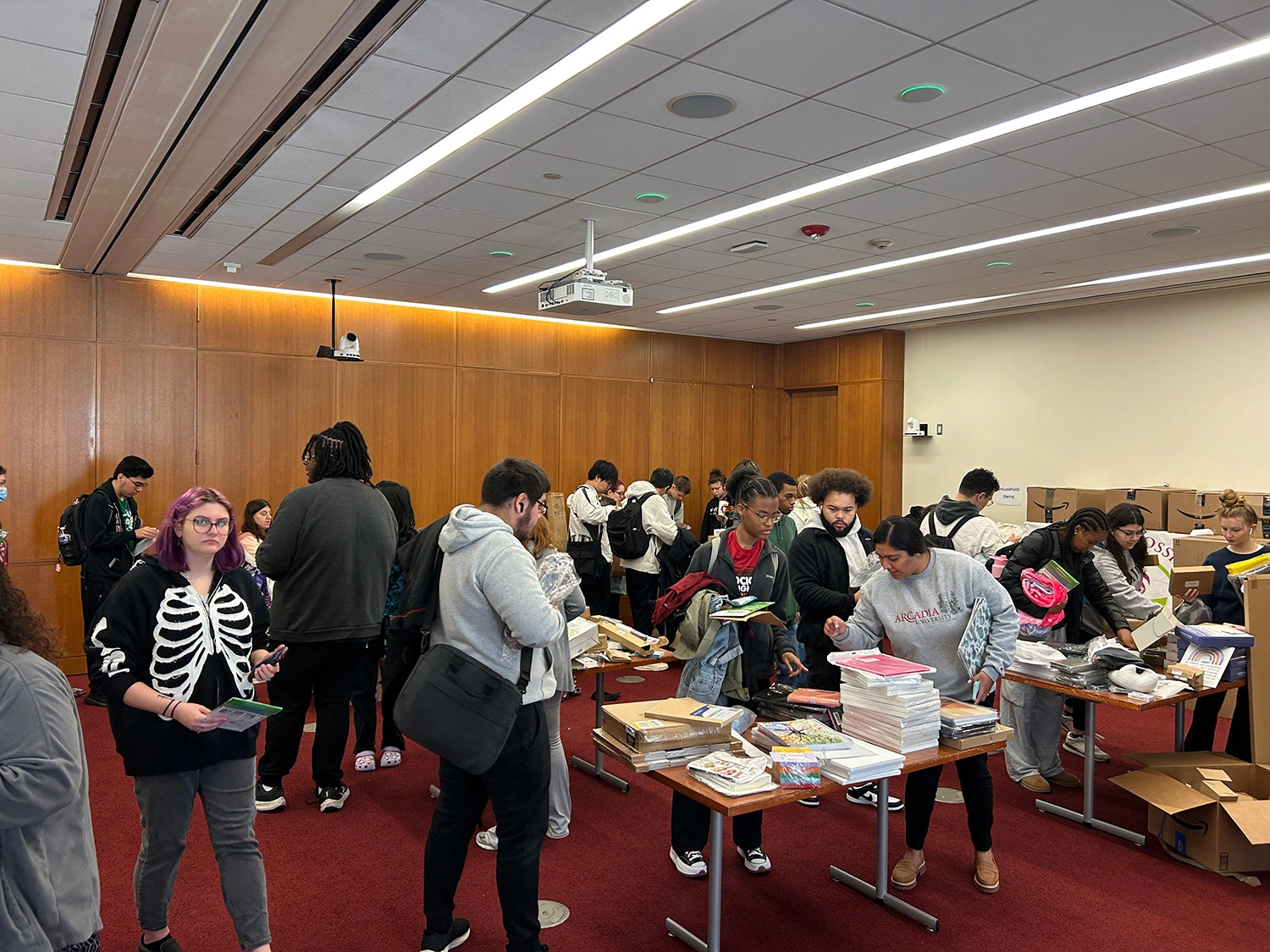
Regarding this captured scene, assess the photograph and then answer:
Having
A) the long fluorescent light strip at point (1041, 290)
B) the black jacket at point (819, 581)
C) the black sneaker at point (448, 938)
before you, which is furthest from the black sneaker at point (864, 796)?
the long fluorescent light strip at point (1041, 290)

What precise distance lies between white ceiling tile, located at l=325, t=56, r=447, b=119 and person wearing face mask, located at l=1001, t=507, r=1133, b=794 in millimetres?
3565

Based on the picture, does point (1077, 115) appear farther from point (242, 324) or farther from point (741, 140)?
point (242, 324)

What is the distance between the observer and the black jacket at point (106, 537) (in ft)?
20.6

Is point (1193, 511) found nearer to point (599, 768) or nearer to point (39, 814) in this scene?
point (599, 768)

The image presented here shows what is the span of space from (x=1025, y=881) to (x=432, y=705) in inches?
106

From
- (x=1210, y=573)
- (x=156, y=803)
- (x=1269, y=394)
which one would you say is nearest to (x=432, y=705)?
(x=156, y=803)

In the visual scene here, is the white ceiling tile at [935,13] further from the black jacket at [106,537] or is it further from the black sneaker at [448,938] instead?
the black jacket at [106,537]

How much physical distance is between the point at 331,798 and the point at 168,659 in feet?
6.89

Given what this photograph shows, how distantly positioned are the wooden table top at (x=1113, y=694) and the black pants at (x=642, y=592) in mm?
3955

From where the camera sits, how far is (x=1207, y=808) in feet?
12.5

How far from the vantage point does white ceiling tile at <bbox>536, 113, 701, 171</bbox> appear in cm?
401

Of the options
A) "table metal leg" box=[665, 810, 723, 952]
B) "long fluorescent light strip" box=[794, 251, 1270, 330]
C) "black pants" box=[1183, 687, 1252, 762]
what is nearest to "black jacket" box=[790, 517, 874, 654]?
"table metal leg" box=[665, 810, 723, 952]

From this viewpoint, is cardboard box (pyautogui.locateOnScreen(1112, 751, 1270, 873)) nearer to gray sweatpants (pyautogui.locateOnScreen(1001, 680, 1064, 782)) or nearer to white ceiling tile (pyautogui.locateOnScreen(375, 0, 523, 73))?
gray sweatpants (pyautogui.locateOnScreen(1001, 680, 1064, 782))

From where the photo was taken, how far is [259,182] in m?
4.84
